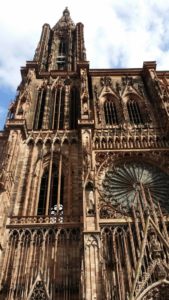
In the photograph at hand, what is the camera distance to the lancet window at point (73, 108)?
22.2m

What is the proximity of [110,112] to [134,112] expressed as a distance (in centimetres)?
174

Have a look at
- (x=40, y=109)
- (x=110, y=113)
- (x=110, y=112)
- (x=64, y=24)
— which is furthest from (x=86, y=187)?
(x=64, y=24)

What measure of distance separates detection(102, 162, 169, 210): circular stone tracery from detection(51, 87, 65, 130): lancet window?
560 cm

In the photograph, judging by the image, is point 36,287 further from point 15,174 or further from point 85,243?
point 15,174

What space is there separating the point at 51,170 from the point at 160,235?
7.06 metres

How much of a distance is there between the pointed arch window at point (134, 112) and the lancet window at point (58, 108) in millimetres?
4881

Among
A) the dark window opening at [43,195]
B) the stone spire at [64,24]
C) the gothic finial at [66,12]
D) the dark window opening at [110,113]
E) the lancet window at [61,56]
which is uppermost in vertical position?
the gothic finial at [66,12]

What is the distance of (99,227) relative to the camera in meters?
14.4

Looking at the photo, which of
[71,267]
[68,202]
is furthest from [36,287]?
[68,202]

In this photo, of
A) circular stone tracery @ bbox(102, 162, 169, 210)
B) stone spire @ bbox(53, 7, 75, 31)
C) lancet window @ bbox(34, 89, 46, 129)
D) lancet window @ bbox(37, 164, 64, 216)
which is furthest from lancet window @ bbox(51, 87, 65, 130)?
stone spire @ bbox(53, 7, 75, 31)

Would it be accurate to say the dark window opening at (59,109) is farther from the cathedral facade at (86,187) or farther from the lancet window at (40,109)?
the lancet window at (40,109)

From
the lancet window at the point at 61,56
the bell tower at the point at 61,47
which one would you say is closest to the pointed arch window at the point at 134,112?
the bell tower at the point at 61,47

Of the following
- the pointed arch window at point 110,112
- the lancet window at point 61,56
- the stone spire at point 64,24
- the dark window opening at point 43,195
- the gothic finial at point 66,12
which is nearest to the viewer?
the dark window opening at point 43,195

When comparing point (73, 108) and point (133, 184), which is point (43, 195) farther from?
point (73, 108)
